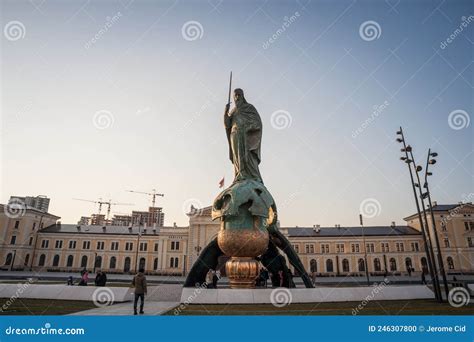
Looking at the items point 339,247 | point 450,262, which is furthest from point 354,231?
point 450,262

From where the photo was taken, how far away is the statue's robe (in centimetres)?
1714

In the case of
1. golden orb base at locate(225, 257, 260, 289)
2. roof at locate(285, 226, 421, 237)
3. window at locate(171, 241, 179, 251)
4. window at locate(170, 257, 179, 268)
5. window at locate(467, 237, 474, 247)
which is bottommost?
golden orb base at locate(225, 257, 260, 289)

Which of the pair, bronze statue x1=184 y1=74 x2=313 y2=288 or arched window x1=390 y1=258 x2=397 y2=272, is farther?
arched window x1=390 y1=258 x2=397 y2=272

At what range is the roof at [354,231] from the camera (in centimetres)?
6170

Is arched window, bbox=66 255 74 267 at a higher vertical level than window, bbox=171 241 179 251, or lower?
lower

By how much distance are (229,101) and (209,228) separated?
138ft

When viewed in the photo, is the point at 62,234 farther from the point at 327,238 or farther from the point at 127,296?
the point at 127,296

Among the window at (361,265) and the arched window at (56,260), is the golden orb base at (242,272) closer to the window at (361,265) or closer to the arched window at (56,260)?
the window at (361,265)

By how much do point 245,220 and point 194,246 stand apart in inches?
1723

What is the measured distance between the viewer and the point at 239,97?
18.0 metres

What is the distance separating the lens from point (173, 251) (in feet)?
196

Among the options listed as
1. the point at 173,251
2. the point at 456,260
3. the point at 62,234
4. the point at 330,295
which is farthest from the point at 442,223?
the point at 62,234

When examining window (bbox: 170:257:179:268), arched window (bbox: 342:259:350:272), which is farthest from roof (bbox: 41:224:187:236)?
arched window (bbox: 342:259:350:272)

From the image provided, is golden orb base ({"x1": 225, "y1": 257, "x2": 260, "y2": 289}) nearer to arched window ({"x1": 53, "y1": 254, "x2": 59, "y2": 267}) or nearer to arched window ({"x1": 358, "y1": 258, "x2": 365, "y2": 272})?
arched window ({"x1": 358, "y1": 258, "x2": 365, "y2": 272})
